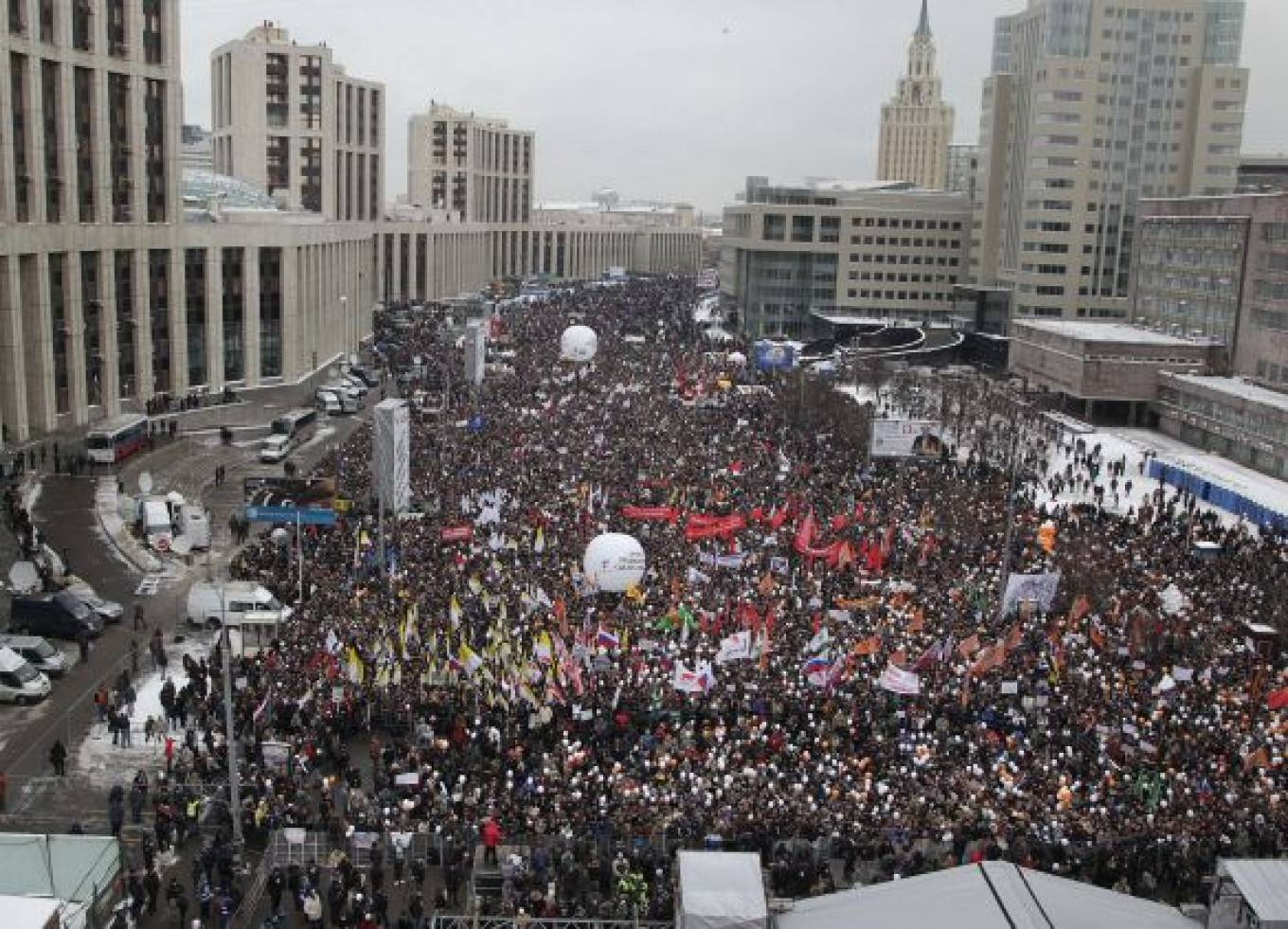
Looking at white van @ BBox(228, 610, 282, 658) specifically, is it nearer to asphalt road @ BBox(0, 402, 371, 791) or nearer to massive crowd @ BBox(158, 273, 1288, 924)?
massive crowd @ BBox(158, 273, 1288, 924)

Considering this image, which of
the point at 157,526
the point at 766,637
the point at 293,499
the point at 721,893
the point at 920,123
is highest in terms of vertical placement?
the point at 920,123

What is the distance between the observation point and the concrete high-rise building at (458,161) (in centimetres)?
13575

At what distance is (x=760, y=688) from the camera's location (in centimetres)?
2184

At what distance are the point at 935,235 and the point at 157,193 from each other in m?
61.1

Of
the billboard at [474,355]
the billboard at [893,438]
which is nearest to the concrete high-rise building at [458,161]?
the billboard at [474,355]

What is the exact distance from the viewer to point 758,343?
228 feet

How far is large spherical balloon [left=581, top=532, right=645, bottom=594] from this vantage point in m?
27.4

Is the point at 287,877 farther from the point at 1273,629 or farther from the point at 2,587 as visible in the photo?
the point at 1273,629

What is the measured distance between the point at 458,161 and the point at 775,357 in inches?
3146

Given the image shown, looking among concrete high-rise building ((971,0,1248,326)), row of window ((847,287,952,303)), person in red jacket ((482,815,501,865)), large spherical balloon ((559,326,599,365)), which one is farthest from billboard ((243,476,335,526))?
row of window ((847,287,952,303))

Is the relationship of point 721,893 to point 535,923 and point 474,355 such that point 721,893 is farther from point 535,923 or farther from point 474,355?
point 474,355

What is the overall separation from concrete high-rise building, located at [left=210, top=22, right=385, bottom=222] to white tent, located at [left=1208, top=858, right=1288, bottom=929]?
264 feet

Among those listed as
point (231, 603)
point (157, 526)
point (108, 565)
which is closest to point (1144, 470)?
point (157, 526)

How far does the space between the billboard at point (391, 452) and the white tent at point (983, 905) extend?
21361 millimetres
